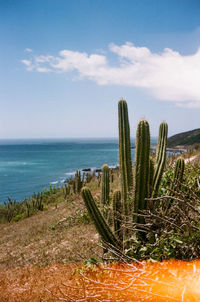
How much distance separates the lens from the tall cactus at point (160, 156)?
478 centimetres

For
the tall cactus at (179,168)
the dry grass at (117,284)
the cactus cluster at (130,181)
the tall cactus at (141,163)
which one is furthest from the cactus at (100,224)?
the tall cactus at (179,168)

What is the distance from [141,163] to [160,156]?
114cm

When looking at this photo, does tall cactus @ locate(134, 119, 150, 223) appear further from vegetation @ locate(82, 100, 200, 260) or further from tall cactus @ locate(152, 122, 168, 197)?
tall cactus @ locate(152, 122, 168, 197)

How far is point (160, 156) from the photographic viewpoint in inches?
203

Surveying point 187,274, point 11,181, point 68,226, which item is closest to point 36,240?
point 68,226

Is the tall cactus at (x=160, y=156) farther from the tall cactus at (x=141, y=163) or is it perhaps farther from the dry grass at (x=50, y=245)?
the dry grass at (x=50, y=245)

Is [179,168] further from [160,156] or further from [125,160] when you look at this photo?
[125,160]

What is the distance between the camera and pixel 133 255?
3.63 meters

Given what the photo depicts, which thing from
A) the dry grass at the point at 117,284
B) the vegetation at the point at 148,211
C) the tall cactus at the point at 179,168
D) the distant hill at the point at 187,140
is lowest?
the dry grass at the point at 117,284

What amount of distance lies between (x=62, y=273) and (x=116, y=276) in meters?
1.78

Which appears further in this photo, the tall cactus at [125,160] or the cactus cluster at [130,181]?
the tall cactus at [125,160]

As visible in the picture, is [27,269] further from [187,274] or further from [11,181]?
[11,181]

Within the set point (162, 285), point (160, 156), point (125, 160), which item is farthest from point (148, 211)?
point (160, 156)

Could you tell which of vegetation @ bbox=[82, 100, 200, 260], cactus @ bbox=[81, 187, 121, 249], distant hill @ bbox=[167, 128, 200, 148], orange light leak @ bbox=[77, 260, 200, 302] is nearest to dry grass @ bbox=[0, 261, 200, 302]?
orange light leak @ bbox=[77, 260, 200, 302]
